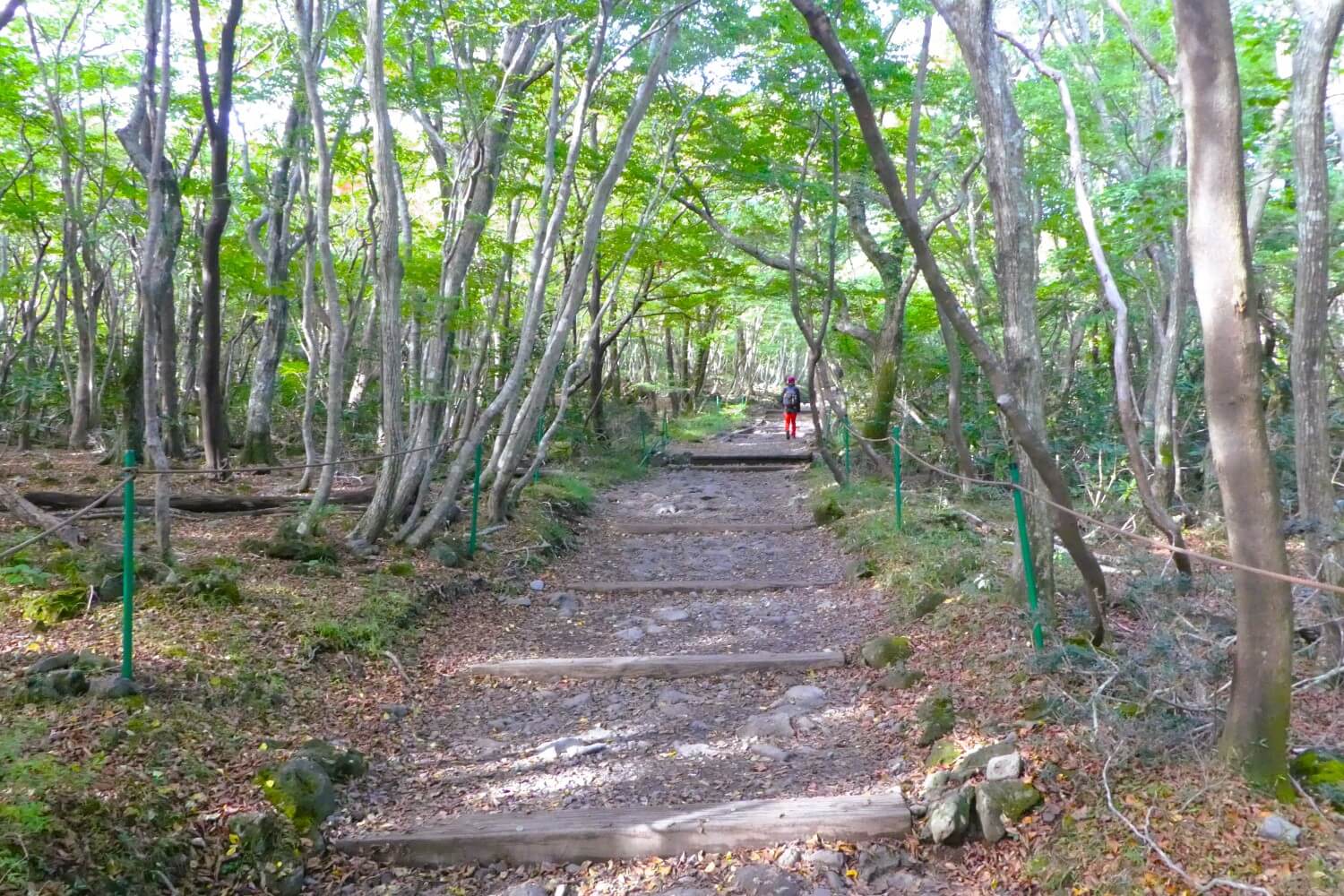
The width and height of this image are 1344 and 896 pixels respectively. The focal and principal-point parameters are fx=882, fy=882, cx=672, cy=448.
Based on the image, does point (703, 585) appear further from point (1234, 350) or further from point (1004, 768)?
point (1234, 350)

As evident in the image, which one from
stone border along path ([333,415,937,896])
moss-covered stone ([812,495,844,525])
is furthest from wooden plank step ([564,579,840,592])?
moss-covered stone ([812,495,844,525])

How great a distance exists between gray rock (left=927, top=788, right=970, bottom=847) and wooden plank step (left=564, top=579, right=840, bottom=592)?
4.16 meters

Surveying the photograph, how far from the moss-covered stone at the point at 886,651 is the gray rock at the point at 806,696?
0.45 m

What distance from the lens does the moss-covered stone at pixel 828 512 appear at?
1023 cm

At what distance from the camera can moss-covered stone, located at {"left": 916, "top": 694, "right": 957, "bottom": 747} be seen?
449 centimetres

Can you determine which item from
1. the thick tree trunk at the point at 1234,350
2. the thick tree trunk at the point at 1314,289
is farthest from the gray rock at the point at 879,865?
the thick tree trunk at the point at 1314,289

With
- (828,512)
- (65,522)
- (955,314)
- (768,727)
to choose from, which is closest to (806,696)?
(768,727)

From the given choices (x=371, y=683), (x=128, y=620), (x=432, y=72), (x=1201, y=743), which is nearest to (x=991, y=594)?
(x=1201, y=743)

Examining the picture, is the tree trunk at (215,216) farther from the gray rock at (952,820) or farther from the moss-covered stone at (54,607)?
the gray rock at (952,820)

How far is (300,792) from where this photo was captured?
3.91 metres

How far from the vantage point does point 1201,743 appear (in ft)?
11.7

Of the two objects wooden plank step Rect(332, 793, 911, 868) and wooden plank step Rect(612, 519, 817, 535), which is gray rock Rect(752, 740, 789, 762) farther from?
wooden plank step Rect(612, 519, 817, 535)

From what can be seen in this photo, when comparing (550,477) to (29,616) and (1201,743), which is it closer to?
(29,616)

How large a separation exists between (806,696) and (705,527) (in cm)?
524
